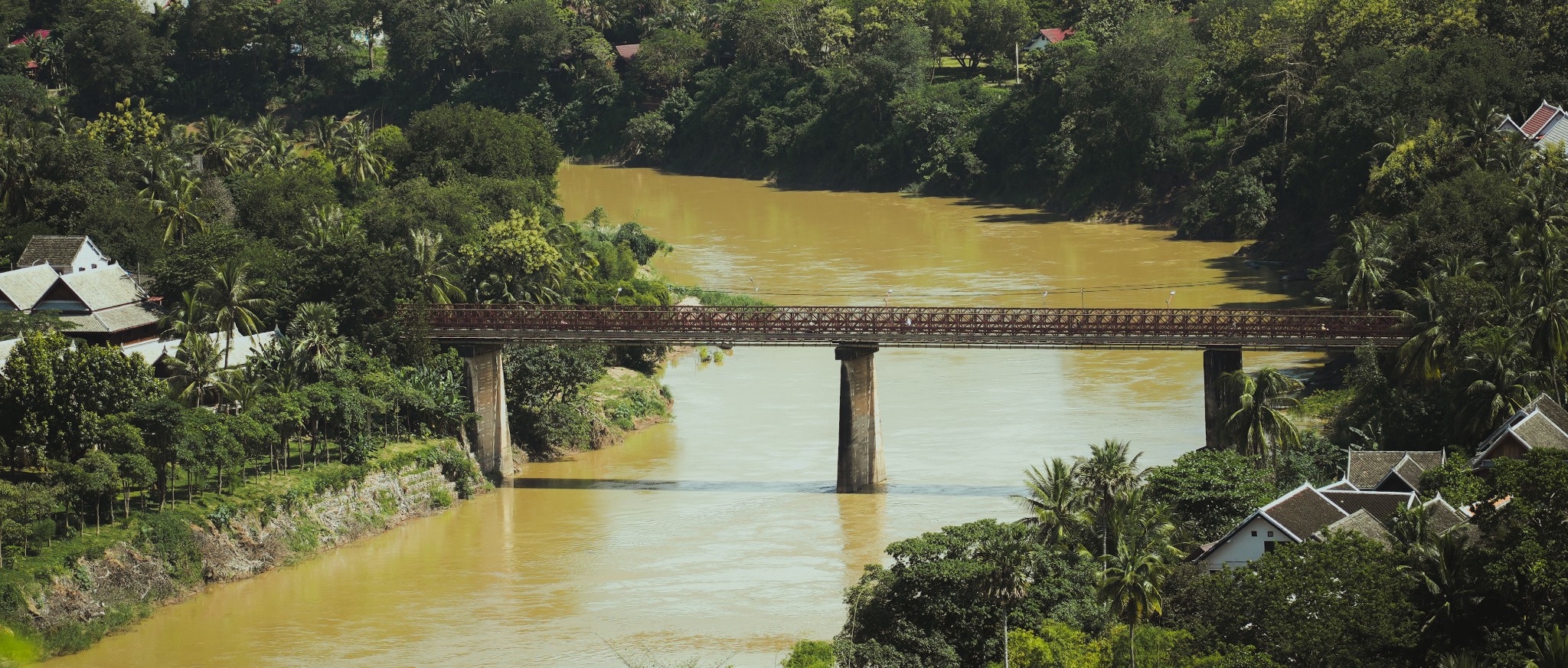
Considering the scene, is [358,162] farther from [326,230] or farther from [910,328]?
[910,328]

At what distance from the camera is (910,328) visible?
67.1 m

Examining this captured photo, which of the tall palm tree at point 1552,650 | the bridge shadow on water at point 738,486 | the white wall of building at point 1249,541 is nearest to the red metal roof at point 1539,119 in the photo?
the bridge shadow on water at point 738,486

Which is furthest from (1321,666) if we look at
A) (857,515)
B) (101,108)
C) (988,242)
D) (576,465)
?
(101,108)

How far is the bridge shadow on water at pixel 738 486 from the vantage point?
64.9 meters

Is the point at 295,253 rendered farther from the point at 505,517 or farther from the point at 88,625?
the point at 88,625

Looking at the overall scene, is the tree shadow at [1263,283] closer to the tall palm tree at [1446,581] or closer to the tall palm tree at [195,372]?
the tall palm tree at [195,372]

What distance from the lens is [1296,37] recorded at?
11919 centimetres

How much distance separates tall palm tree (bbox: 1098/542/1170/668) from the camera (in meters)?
42.5

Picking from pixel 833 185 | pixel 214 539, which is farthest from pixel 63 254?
pixel 833 185

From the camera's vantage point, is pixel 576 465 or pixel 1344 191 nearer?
pixel 576 465

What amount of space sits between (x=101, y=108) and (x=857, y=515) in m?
120

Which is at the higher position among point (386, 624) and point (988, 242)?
point (988, 242)

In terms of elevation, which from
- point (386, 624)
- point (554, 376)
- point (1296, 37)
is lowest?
point (386, 624)

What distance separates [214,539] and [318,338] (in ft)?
36.7
